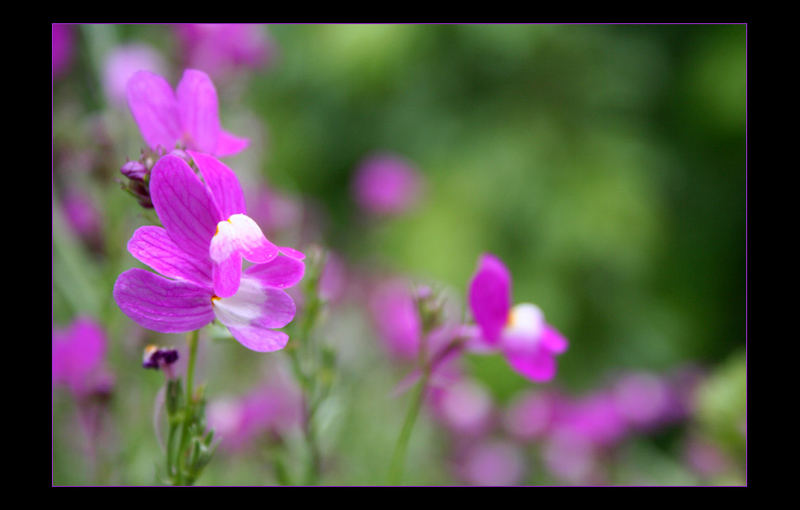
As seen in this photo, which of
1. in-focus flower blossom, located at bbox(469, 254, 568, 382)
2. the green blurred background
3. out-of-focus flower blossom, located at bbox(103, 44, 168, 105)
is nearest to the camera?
in-focus flower blossom, located at bbox(469, 254, 568, 382)

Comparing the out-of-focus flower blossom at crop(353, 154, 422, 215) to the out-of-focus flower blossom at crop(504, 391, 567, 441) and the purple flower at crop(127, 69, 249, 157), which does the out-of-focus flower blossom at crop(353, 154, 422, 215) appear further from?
the purple flower at crop(127, 69, 249, 157)

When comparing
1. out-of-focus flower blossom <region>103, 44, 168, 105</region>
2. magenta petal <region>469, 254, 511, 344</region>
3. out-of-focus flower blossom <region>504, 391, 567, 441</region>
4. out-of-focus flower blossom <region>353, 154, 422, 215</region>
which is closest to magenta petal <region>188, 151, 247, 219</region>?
magenta petal <region>469, 254, 511, 344</region>

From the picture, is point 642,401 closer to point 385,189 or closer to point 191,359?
point 385,189

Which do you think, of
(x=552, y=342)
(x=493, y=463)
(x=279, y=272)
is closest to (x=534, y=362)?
(x=552, y=342)

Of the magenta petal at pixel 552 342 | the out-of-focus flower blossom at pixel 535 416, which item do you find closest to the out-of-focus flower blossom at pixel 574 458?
the out-of-focus flower blossom at pixel 535 416

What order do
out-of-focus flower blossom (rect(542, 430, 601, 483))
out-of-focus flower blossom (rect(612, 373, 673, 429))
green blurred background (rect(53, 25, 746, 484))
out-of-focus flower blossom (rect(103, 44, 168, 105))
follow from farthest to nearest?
green blurred background (rect(53, 25, 746, 484))
out-of-focus flower blossom (rect(612, 373, 673, 429))
out-of-focus flower blossom (rect(542, 430, 601, 483))
out-of-focus flower blossom (rect(103, 44, 168, 105))

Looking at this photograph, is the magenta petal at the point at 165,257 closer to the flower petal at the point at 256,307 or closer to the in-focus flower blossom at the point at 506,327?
the flower petal at the point at 256,307

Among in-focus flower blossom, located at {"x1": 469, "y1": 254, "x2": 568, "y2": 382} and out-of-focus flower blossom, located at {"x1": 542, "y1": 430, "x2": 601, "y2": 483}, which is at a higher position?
in-focus flower blossom, located at {"x1": 469, "y1": 254, "x2": 568, "y2": 382}
